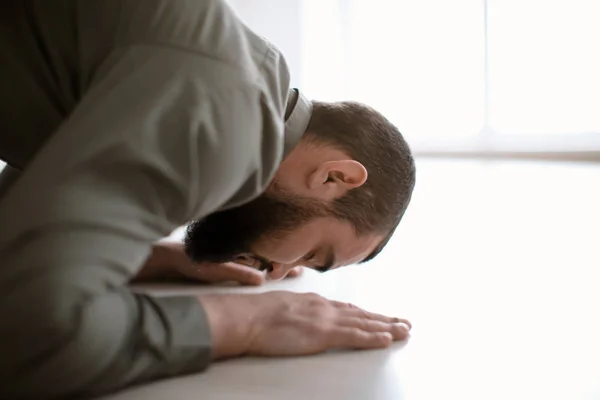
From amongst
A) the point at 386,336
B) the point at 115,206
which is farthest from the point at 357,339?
the point at 115,206

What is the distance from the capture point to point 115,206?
0.83 meters

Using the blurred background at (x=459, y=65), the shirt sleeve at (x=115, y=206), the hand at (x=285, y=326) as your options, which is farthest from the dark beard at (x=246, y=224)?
the blurred background at (x=459, y=65)

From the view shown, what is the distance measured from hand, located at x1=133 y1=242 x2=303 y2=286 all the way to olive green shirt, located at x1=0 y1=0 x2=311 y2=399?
1.49ft

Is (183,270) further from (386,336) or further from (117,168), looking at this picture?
(117,168)

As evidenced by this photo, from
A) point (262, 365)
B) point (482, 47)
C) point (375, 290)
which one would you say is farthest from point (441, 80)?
point (262, 365)

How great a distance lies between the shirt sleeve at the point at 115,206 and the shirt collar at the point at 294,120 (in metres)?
0.21

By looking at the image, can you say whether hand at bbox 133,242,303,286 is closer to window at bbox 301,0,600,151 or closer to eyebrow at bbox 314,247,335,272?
eyebrow at bbox 314,247,335,272

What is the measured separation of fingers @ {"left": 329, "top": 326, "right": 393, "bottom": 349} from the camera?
111 centimetres

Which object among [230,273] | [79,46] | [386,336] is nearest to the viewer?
[79,46]

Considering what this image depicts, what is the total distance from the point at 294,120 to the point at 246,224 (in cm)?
18

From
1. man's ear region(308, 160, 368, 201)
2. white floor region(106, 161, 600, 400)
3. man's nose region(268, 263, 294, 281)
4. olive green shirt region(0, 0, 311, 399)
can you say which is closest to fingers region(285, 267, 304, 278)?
white floor region(106, 161, 600, 400)

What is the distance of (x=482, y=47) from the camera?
430 cm

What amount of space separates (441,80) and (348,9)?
0.71m

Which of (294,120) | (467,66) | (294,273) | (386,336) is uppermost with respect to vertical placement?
(294,120)
